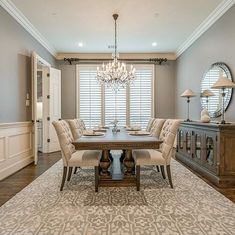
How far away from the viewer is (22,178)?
3826mm

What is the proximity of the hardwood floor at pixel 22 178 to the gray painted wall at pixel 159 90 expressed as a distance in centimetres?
228

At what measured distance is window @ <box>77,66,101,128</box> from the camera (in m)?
7.19

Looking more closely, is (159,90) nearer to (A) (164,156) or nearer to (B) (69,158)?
(A) (164,156)

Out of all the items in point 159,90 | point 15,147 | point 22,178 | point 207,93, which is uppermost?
point 159,90

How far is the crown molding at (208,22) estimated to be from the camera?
3.88m

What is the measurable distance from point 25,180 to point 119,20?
12.0 ft

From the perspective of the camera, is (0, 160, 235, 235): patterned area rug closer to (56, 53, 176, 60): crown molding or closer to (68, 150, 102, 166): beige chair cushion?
(68, 150, 102, 166): beige chair cushion

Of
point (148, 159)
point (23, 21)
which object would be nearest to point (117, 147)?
point (148, 159)

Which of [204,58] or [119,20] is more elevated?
[119,20]

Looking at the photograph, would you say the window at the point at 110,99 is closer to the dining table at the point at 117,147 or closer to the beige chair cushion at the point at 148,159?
the dining table at the point at 117,147

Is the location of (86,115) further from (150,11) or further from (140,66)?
(150,11)

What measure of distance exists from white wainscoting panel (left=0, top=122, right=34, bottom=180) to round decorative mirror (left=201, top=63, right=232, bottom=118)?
394 centimetres

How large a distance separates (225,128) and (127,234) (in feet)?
7.23

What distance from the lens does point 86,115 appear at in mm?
7223
